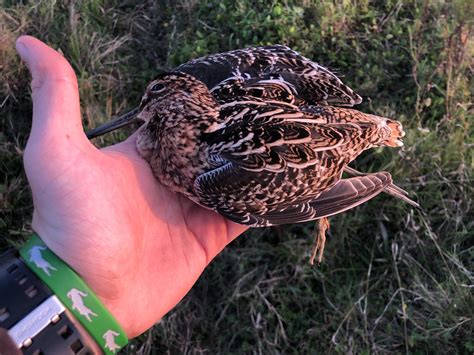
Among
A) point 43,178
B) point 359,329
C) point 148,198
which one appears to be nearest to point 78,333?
point 43,178

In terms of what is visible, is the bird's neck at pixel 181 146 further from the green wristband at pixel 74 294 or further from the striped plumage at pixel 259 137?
the green wristband at pixel 74 294

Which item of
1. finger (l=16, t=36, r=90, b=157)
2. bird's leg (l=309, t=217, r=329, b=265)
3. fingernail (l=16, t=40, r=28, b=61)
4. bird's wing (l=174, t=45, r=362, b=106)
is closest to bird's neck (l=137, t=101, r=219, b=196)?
bird's wing (l=174, t=45, r=362, b=106)

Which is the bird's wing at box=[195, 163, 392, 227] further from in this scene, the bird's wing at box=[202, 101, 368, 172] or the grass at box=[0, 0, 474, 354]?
the grass at box=[0, 0, 474, 354]

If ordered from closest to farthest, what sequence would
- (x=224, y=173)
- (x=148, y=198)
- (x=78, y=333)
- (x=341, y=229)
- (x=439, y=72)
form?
(x=78, y=333) < (x=224, y=173) < (x=148, y=198) < (x=341, y=229) < (x=439, y=72)

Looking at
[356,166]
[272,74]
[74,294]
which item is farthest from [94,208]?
[356,166]

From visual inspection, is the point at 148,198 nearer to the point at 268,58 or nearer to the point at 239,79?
the point at 239,79
